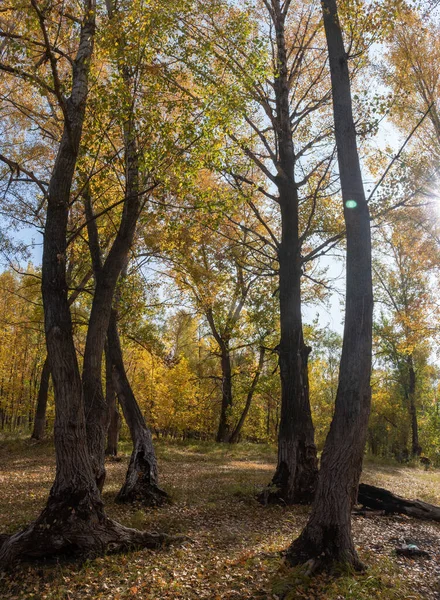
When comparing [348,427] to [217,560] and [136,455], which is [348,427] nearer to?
[217,560]

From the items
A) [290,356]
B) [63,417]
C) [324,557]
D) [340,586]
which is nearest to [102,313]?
[63,417]

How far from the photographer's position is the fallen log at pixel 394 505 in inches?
352

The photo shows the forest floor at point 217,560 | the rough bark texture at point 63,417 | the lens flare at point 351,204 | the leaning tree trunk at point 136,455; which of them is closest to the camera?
the forest floor at point 217,560

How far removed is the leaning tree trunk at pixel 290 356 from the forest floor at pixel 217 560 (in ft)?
2.02

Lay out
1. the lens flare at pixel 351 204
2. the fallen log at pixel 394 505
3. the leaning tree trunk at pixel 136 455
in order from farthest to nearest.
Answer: the fallen log at pixel 394 505 < the leaning tree trunk at pixel 136 455 < the lens flare at pixel 351 204

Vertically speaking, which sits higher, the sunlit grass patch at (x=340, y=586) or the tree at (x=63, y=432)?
the tree at (x=63, y=432)

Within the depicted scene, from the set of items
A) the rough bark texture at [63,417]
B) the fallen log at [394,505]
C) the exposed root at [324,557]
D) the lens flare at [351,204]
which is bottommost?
the fallen log at [394,505]

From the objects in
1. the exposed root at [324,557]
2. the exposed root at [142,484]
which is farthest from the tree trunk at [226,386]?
the exposed root at [324,557]

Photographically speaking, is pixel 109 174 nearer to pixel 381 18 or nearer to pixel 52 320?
pixel 52 320

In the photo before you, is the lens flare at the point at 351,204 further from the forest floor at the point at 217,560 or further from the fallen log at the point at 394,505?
the fallen log at the point at 394,505

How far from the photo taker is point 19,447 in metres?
18.4

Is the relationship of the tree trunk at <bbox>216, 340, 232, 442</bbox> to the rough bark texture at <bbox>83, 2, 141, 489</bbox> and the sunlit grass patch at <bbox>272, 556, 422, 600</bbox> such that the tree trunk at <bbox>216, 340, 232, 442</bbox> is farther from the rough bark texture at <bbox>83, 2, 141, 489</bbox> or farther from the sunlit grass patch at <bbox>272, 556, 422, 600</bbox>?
the sunlit grass patch at <bbox>272, 556, 422, 600</bbox>

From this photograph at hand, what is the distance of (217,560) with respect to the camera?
580 centimetres

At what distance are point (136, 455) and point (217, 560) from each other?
3920 mm
